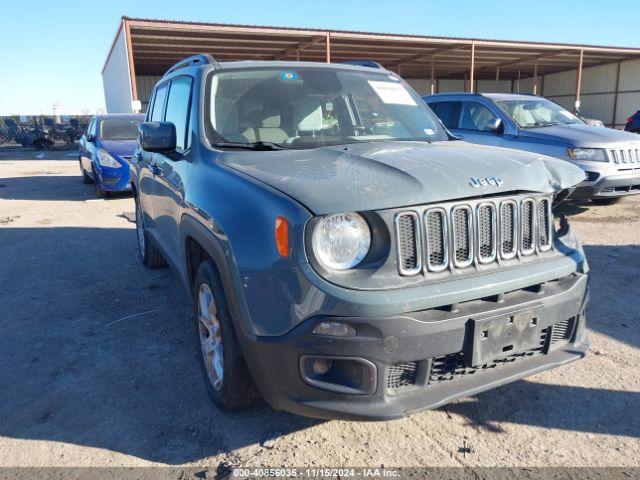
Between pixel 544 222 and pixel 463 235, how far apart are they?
0.59 m

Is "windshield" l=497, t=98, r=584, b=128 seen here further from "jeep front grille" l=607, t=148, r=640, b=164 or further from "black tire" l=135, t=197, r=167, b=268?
"black tire" l=135, t=197, r=167, b=268

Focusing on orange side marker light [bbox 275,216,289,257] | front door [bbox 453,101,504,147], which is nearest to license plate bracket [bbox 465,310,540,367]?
orange side marker light [bbox 275,216,289,257]

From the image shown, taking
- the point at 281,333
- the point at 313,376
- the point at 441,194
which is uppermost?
the point at 441,194

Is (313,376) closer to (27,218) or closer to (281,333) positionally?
(281,333)

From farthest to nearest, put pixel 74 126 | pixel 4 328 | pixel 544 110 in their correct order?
pixel 74 126 < pixel 544 110 < pixel 4 328

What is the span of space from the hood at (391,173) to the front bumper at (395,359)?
475 millimetres

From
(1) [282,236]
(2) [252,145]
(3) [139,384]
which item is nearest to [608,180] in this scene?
(2) [252,145]

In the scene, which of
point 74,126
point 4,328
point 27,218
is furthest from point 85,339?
point 74,126

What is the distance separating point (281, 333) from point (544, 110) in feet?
24.7

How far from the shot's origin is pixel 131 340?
3.70 meters

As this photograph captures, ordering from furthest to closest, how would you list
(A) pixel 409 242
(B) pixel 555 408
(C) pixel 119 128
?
(C) pixel 119 128, (B) pixel 555 408, (A) pixel 409 242

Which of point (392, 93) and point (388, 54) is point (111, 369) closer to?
point (392, 93)

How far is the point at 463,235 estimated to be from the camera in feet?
7.30

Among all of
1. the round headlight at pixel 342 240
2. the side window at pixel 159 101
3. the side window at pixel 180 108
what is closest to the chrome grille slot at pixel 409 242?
the round headlight at pixel 342 240
